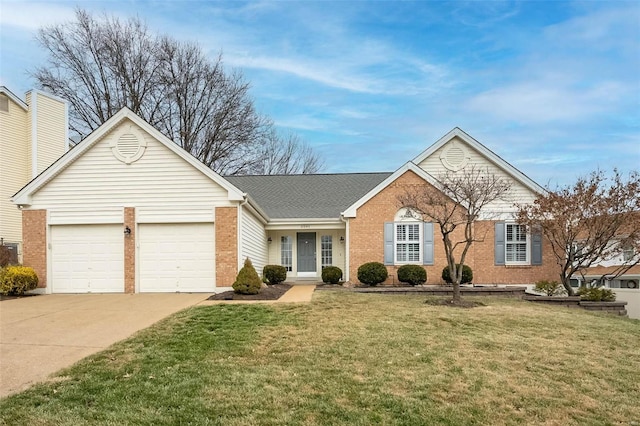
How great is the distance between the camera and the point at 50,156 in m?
23.3

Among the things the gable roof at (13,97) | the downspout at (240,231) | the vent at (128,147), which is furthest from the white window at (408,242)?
the gable roof at (13,97)

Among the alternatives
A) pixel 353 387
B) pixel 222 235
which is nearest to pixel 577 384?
pixel 353 387

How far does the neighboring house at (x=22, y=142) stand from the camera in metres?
21.2

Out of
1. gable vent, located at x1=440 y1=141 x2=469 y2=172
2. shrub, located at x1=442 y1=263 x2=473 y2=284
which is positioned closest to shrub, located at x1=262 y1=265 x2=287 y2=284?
shrub, located at x1=442 y1=263 x2=473 y2=284

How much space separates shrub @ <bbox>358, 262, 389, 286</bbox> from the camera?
1639cm

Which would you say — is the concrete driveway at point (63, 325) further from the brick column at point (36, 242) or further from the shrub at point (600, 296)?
the shrub at point (600, 296)

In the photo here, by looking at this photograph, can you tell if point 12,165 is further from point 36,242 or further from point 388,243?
point 388,243

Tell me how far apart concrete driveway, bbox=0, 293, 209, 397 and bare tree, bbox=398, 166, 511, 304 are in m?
7.00

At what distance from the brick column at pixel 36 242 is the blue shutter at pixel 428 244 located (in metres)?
12.9

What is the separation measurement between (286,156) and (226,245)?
26744 millimetres

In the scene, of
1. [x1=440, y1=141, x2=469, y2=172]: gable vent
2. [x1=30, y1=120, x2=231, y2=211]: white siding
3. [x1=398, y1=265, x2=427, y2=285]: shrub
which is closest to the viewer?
[x1=30, y1=120, x2=231, y2=211]: white siding

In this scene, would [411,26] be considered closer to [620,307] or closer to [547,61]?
[547,61]

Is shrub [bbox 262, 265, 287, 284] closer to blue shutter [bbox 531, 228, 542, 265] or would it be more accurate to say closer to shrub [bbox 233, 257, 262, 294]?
shrub [bbox 233, 257, 262, 294]

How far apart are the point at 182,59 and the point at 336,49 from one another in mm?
22155
